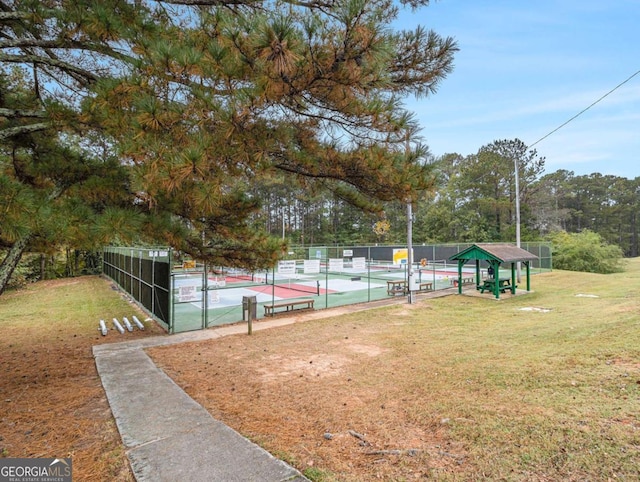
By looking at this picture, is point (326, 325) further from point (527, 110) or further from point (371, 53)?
point (527, 110)

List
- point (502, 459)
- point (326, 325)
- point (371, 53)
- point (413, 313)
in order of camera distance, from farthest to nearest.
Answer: point (413, 313), point (326, 325), point (371, 53), point (502, 459)

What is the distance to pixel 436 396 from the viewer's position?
161 inches

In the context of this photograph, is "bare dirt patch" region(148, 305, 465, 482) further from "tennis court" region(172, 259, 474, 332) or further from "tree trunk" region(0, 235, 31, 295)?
"tree trunk" region(0, 235, 31, 295)

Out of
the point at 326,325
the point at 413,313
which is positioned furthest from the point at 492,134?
the point at 326,325

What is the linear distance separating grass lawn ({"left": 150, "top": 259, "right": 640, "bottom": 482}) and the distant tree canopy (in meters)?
2.39

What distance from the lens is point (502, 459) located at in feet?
8.59

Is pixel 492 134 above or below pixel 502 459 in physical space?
above

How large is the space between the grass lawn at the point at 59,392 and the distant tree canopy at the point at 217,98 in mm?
1670

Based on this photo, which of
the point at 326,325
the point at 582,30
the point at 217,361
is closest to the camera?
the point at 217,361

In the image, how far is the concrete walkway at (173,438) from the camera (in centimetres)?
251

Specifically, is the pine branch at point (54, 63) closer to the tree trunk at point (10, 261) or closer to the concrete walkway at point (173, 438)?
the tree trunk at point (10, 261)

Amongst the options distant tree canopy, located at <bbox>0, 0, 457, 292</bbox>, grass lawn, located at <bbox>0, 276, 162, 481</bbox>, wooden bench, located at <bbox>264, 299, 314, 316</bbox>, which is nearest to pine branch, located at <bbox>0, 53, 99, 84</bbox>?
distant tree canopy, located at <bbox>0, 0, 457, 292</bbox>

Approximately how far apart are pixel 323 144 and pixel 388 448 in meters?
3.34

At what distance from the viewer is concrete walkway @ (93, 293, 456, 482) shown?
2.51m
